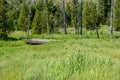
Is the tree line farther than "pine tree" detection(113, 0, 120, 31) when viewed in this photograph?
No

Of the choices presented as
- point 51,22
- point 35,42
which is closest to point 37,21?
point 51,22

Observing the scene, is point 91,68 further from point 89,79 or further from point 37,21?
point 37,21

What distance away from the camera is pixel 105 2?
91.3m

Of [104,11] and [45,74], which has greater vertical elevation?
[104,11]

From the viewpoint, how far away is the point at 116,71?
852cm

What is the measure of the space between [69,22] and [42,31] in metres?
35.2

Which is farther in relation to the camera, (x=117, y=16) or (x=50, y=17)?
(x=117, y=16)

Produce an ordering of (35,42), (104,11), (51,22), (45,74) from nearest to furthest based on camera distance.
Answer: (45,74), (35,42), (51,22), (104,11)

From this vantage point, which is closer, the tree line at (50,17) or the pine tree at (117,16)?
the tree line at (50,17)

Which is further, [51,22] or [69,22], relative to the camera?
[69,22]

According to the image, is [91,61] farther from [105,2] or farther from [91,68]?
[105,2]

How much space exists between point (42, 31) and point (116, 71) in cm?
5492

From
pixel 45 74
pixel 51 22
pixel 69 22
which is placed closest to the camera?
pixel 45 74

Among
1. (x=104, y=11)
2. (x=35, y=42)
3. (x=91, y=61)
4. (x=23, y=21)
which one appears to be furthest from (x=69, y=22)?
(x=91, y=61)
